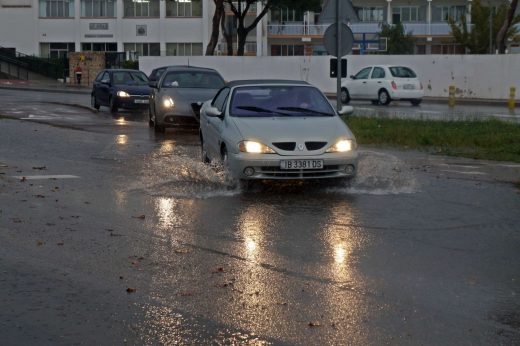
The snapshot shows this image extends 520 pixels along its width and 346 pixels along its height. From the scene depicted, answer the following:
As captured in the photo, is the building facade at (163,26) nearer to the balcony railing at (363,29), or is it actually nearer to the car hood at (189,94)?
the balcony railing at (363,29)

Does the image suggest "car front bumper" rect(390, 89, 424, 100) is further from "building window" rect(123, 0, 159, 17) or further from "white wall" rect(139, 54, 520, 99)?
"building window" rect(123, 0, 159, 17)

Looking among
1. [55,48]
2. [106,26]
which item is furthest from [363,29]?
[55,48]

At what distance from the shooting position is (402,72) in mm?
35625

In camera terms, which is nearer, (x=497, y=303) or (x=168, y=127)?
(x=497, y=303)

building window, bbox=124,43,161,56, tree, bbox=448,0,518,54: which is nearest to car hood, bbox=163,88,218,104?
tree, bbox=448,0,518,54

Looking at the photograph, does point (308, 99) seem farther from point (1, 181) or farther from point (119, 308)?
point (119, 308)

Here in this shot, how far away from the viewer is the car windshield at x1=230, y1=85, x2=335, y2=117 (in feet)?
40.7

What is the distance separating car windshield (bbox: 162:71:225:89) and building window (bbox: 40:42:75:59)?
53.6 meters

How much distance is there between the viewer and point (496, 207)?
34.7 ft

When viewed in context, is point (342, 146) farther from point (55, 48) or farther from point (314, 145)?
point (55, 48)

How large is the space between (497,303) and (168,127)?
49.7 feet

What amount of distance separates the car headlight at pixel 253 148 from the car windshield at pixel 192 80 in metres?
9.79

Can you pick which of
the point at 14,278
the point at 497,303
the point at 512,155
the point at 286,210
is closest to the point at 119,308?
the point at 14,278

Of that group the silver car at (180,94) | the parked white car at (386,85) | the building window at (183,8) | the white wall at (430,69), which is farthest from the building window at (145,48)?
the silver car at (180,94)
